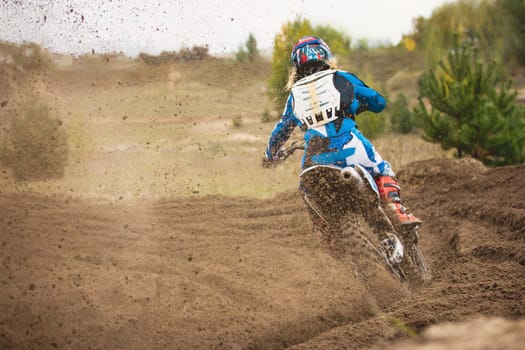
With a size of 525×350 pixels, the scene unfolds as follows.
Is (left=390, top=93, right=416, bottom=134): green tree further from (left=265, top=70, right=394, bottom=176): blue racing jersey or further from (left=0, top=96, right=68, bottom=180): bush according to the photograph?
(left=265, top=70, right=394, bottom=176): blue racing jersey

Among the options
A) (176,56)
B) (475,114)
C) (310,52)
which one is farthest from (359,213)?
(475,114)

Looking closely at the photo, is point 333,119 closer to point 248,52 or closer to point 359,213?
point 359,213

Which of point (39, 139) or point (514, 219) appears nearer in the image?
point (514, 219)

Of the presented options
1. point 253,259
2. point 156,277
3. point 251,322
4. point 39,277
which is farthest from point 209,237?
point 251,322

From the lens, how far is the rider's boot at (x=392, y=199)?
391cm

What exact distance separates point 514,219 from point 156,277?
12.0 ft

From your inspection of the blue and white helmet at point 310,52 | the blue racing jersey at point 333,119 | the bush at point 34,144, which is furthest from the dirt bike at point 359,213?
the bush at point 34,144

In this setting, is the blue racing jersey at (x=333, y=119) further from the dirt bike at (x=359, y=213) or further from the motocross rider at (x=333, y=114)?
the dirt bike at (x=359, y=213)

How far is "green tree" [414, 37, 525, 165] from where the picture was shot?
10.3m

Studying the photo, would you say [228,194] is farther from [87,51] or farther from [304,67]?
[304,67]

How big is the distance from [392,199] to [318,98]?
2.82ft

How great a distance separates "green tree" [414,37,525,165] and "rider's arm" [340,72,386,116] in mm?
6769

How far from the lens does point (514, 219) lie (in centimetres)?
583

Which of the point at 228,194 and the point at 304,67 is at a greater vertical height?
the point at 304,67
